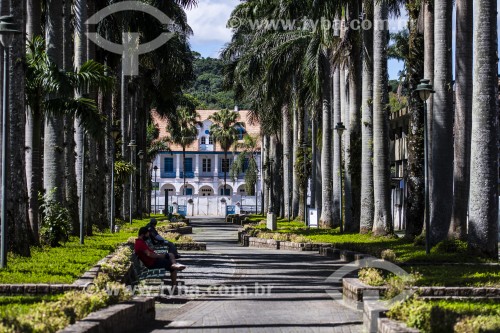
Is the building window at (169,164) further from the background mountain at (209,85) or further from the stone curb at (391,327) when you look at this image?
the stone curb at (391,327)

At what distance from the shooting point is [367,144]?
3080 cm

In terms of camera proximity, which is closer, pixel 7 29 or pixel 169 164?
pixel 7 29

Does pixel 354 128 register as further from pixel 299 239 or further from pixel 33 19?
pixel 33 19

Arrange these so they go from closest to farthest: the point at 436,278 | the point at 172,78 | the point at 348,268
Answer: the point at 436,278 → the point at 348,268 → the point at 172,78

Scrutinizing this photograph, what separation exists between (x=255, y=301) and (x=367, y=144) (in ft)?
55.1

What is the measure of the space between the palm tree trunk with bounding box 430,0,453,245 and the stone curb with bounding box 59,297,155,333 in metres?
11.6

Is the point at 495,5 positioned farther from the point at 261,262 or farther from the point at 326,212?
the point at 326,212

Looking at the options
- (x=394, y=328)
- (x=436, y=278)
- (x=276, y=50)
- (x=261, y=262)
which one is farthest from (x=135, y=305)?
(x=276, y=50)

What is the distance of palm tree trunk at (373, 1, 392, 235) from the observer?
28.9 m

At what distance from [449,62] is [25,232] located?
11.2 meters

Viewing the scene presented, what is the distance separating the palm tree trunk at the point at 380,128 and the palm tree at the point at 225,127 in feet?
244

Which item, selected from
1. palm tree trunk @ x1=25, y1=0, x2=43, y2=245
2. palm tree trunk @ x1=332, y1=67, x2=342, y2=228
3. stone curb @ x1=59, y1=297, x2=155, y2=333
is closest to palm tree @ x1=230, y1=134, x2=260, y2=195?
palm tree trunk @ x1=332, y1=67, x2=342, y2=228

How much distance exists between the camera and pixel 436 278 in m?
14.7

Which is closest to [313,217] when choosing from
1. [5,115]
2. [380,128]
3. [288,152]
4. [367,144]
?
[367,144]
